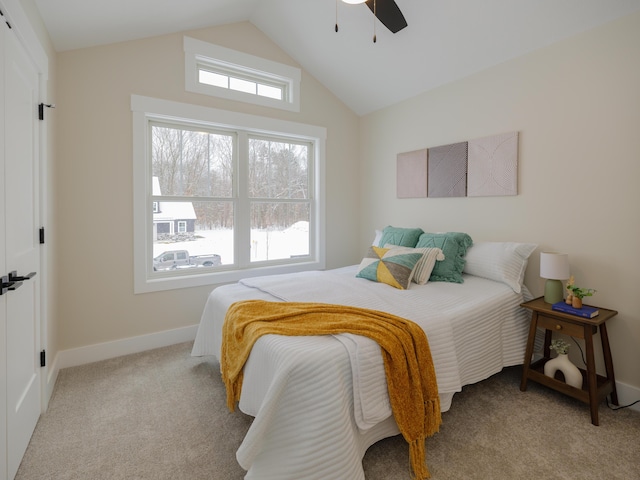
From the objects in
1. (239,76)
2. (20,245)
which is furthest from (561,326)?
(239,76)

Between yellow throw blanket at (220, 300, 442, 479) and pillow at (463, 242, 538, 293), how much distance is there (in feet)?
3.98

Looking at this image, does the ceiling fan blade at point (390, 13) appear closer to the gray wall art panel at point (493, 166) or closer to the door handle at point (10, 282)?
the gray wall art panel at point (493, 166)

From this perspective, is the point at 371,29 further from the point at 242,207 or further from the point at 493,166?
the point at 242,207

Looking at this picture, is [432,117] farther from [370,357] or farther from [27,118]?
[27,118]

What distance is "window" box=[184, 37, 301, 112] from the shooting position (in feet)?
10.2

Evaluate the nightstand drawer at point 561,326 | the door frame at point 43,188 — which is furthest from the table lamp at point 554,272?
the door frame at point 43,188

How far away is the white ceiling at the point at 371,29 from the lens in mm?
2266

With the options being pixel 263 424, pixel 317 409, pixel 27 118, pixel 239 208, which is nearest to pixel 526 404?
pixel 317 409

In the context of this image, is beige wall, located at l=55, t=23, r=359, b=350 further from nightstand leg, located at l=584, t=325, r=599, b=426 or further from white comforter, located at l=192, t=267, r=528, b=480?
nightstand leg, located at l=584, t=325, r=599, b=426

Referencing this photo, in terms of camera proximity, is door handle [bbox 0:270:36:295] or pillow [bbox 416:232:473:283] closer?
door handle [bbox 0:270:36:295]

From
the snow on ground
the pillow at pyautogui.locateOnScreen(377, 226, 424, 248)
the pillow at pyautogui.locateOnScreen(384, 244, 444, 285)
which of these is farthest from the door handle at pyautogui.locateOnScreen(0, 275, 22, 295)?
the pillow at pyautogui.locateOnScreen(377, 226, 424, 248)

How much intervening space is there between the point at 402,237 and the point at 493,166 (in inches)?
39.2

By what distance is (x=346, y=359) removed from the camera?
147 centimetres

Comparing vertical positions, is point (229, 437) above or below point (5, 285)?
below
